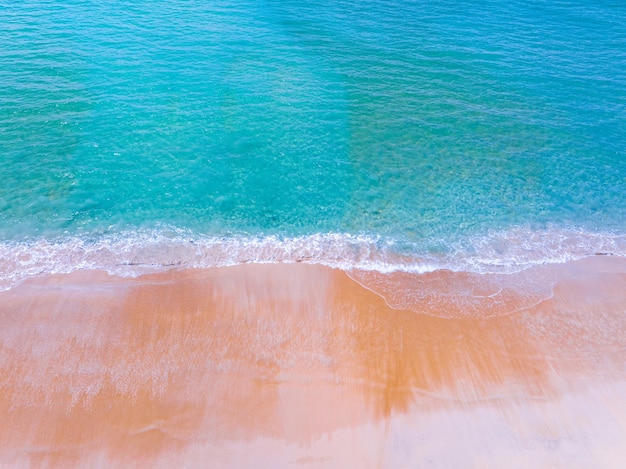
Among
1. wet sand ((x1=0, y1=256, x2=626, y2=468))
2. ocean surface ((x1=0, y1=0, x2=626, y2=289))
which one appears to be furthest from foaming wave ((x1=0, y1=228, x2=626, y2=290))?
wet sand ((x1=0, y1=256, x2=626, y2=468))

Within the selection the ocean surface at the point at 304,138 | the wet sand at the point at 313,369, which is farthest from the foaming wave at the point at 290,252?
the wet sand at the point at 313,369

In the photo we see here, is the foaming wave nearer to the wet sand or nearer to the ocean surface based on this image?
the ocean surface

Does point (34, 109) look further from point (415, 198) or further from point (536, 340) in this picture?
point (536, 340)

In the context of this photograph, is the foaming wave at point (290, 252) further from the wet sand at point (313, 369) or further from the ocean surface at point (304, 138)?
the wet sand at point (313, 369)

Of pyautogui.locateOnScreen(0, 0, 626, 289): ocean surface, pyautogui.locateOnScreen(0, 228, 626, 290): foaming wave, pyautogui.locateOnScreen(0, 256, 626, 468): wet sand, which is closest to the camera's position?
pyautogui.locateOnScreen(0, 256, 626, 468): wet sand

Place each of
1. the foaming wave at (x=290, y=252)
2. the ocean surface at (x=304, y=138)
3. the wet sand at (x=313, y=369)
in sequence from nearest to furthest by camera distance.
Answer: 1. the wet sand at (x=313, y=369)
2. the foaming wave at (x=290, y=252)
3. the ocean surface at (x=304, y=138)

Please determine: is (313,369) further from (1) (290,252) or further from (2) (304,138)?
(2) (304,138)
